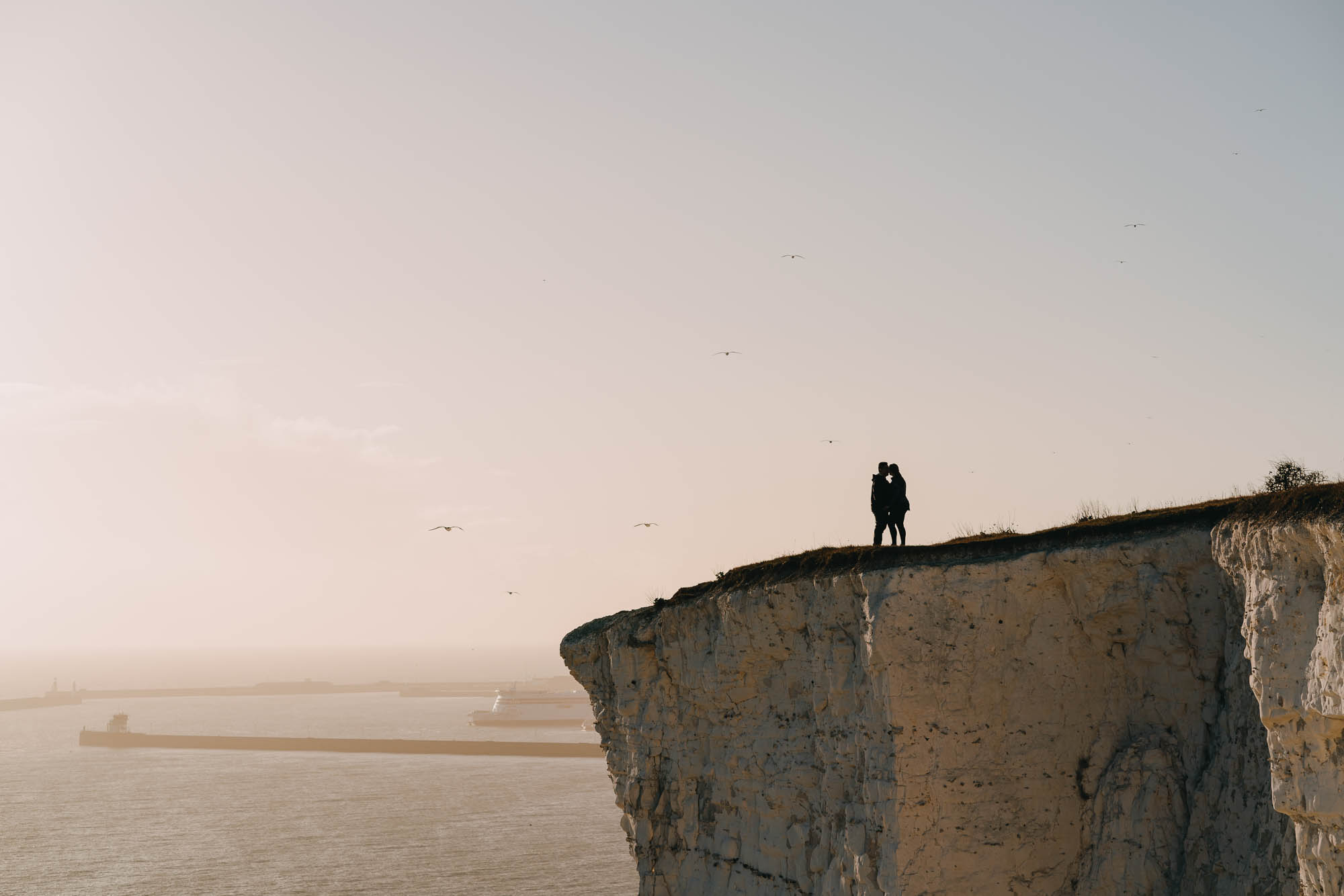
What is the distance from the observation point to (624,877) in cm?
4875

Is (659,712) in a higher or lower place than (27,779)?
higher

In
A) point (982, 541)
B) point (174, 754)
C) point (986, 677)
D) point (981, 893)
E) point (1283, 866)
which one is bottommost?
point (174, 754)

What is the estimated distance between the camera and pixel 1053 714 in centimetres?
1619

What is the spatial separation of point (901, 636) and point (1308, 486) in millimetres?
6131

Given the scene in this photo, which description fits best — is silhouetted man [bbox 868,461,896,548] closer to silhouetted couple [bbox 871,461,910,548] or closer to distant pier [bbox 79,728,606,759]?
silhouetted couple [bbox 871,461,910,548]

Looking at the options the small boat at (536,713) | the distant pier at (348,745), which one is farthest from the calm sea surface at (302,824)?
the small boat at (536,713)

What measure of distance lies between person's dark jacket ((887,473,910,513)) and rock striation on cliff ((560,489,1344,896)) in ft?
4.10

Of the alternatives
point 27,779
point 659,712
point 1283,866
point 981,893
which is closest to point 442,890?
point 659,712

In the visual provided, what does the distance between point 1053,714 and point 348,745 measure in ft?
365

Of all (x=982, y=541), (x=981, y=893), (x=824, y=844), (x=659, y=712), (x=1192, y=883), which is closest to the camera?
(x=1192, y=883)

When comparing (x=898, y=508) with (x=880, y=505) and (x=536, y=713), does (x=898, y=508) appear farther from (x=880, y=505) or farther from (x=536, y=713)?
(x=536, y=713)

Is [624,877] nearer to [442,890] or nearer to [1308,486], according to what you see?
[442,890]

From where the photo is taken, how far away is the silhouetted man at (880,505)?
19250mm

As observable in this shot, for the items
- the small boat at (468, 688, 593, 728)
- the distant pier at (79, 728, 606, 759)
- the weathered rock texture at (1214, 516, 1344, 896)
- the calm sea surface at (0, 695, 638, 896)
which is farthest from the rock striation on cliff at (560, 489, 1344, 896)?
the small boat at (468, 688, 593, 728)
